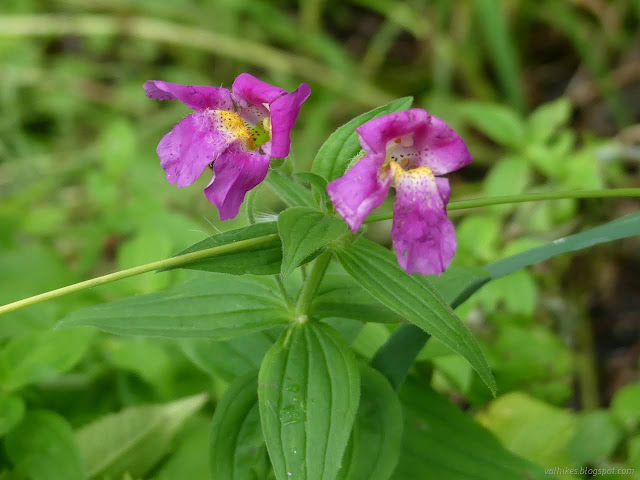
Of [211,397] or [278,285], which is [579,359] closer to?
[211,397]

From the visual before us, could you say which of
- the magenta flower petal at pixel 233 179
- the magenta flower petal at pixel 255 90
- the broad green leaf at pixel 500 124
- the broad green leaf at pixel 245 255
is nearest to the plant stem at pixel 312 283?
the broad green leaf at pixel 245 255

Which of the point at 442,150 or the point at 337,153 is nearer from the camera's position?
the point at 442,150

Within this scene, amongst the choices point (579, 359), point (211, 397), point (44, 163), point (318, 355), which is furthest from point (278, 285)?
point (44, 163)

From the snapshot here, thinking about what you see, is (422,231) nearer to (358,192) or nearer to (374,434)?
(358,192)

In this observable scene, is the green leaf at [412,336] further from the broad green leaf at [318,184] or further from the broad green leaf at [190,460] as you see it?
the broad green leaf at [190,460]

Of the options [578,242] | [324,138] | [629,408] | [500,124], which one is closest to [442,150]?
[578,242]

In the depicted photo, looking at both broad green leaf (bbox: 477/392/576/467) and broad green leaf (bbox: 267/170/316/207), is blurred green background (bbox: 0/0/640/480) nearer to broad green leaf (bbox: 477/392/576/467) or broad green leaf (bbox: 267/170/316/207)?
broad green leaf (bbox: 477/392/576/467)

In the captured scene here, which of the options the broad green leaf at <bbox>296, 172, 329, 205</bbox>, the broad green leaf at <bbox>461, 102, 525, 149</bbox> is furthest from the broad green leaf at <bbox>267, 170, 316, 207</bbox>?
the broad green leaf at <bbox>461, 102, 525, 149</bbox>
